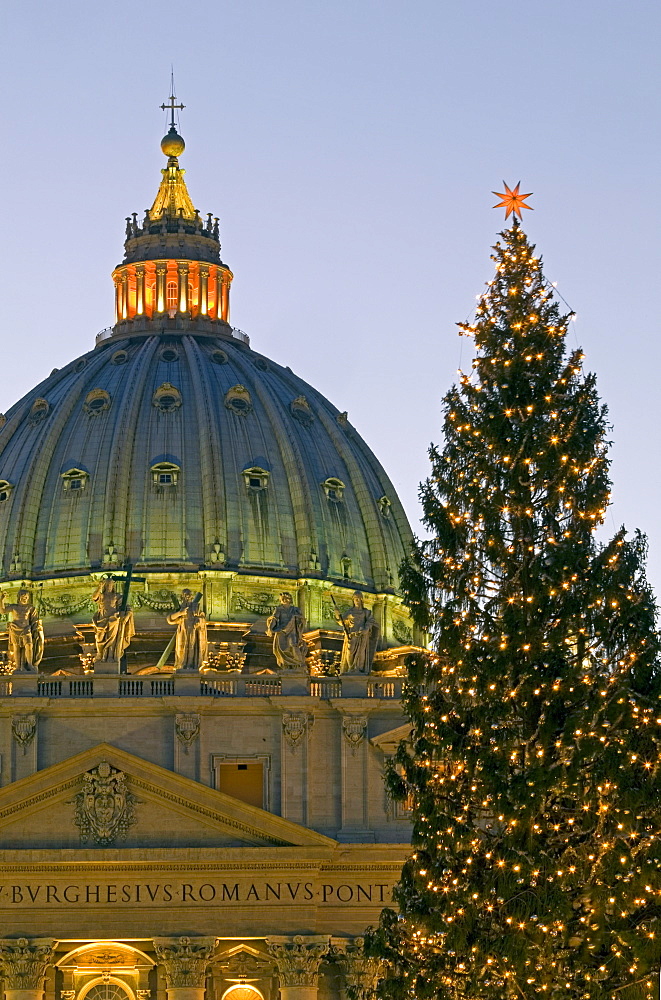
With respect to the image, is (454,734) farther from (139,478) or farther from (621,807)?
(139,478)

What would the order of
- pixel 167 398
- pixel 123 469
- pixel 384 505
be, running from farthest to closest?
pixel 384 505, pixel 167 398, pixel 123 469

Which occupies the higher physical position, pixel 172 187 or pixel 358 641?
pixel 172 187

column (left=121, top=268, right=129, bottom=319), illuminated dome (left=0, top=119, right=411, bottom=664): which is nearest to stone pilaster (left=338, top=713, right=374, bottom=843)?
illuminated dome (left=0, top=119, right=411, bottom=664)

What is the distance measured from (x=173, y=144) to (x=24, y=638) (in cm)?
3994

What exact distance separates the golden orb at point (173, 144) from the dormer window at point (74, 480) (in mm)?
17941

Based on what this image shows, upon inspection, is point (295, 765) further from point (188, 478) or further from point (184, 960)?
point (188, 478)

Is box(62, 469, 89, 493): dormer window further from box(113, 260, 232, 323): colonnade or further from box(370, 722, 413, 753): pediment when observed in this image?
box(370, 722, 413, 753): pediment

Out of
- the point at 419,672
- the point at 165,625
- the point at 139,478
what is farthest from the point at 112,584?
the point at 419,672

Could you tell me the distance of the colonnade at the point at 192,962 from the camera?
235 feet

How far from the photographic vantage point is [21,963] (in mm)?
71625

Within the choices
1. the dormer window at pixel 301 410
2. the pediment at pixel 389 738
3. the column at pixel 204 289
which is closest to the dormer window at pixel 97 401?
the dormer window at pixel 301 410

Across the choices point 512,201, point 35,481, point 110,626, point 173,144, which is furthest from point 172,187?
point 512,201

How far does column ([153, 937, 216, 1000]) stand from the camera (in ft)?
237

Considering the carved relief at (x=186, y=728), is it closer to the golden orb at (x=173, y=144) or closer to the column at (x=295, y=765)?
the column at (x=295, y=765)
